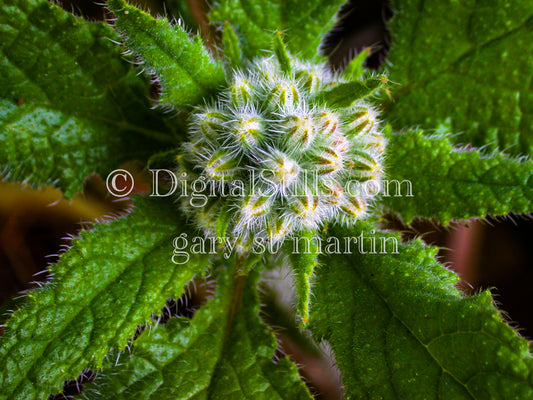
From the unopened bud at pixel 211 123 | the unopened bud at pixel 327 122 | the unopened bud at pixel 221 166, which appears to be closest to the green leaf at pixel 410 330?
the unopened bud at pixel 327 122

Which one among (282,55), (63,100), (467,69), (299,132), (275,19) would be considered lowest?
(299,132)

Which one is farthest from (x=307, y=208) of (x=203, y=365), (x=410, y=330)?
(x=203, y=365)

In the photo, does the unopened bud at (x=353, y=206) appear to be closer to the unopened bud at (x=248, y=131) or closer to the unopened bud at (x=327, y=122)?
the unopened bud at (x=327, y=122)

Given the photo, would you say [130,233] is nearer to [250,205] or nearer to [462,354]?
[250,205]

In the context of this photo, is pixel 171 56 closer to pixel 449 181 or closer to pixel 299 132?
pixel 299 132

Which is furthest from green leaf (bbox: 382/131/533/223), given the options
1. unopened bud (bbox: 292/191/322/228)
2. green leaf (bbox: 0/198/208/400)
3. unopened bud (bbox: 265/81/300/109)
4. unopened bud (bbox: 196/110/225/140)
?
green leaf (bbox: 0/198/208/400)

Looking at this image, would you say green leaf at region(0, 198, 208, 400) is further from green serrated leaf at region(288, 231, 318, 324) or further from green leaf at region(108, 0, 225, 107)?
green leaf at region(108, 0, 225, 107)
